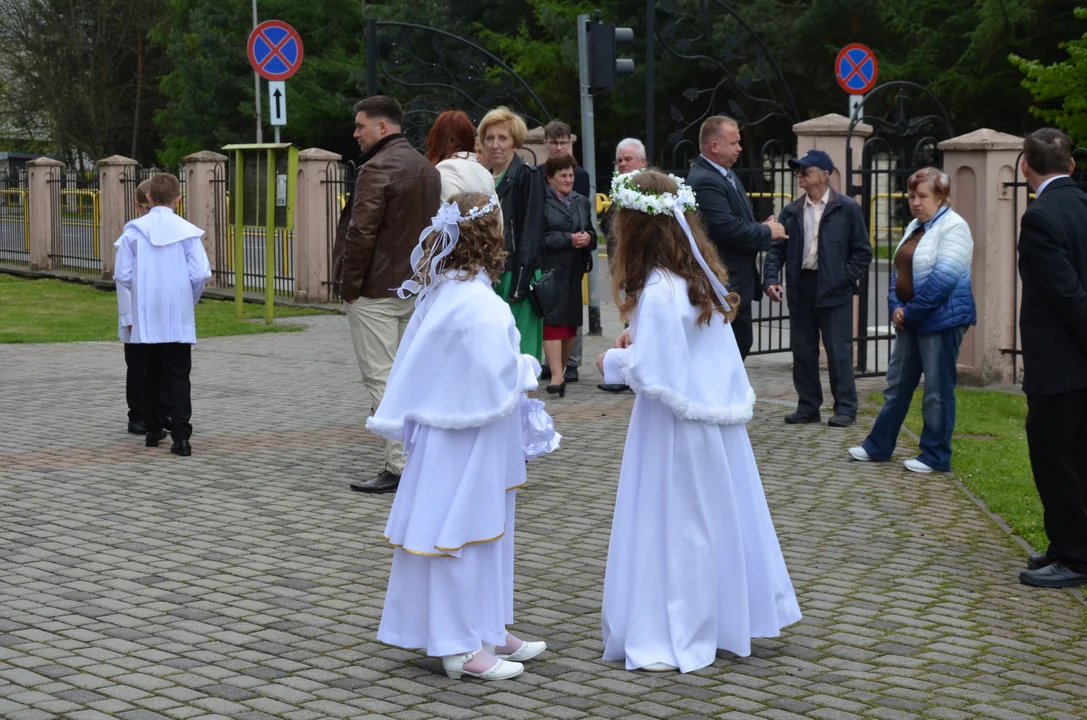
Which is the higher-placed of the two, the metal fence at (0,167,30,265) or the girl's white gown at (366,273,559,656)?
the metal fence at (0,167,30,265)

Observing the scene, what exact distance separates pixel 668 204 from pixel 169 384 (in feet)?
16.3

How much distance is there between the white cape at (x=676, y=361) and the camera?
200 inches

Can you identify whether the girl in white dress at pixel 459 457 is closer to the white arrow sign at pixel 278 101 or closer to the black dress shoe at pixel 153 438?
the black dress shoe at pixel 153 438

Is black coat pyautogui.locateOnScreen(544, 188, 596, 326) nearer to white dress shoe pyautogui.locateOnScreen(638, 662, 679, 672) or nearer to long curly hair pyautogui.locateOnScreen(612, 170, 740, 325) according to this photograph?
long curly hair pyautogui.locateOnScreen(612, 170, 740, 325)

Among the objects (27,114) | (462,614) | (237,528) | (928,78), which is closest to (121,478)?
(237,528)

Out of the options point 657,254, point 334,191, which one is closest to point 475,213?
point 657,254

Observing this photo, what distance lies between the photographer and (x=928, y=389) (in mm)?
8430

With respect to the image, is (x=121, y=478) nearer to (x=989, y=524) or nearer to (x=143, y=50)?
(x=989, y=524)

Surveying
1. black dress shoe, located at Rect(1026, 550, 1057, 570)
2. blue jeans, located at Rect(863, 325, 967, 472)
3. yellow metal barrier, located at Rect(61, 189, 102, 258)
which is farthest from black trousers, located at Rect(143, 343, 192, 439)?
yellow metal barrier, located at Rect(61, 189, 102, 258)

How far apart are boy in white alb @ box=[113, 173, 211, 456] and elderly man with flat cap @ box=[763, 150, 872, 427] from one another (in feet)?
12.4

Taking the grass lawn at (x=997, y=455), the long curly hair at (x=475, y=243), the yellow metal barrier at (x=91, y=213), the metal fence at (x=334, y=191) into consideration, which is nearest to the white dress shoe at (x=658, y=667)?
the long curly hair at (x=475, y=243)

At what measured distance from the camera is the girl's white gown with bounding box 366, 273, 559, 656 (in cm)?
493

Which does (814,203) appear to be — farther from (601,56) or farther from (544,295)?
(601,56)

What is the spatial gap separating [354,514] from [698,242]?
2956 mm
